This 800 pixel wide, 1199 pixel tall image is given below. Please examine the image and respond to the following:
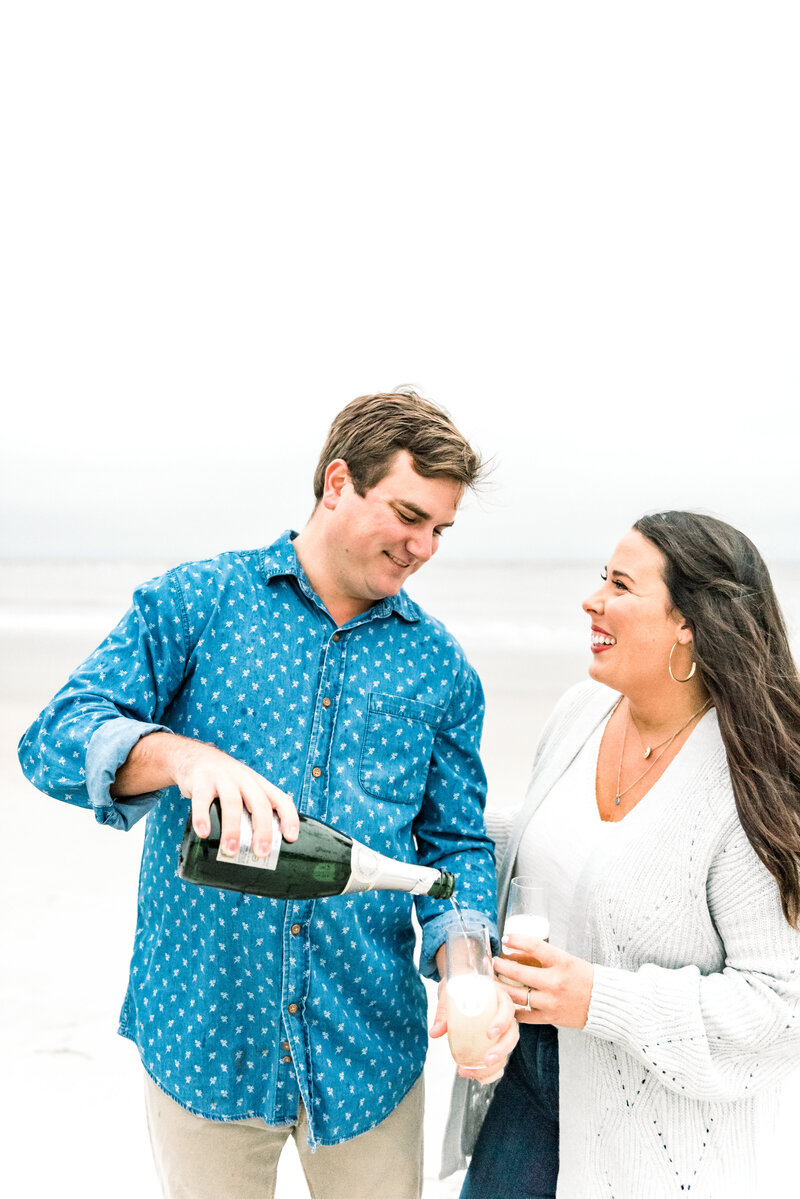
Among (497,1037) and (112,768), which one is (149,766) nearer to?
(112,768)

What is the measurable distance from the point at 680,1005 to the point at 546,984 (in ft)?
0.80

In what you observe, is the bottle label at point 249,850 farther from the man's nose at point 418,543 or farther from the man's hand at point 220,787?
the man's nose at point 418,543

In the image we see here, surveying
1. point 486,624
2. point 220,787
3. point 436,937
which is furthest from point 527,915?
point 486,624

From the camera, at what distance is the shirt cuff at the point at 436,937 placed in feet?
6.09

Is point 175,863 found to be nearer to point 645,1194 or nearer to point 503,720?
point 645,1194

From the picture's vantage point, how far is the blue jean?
6.68 ft

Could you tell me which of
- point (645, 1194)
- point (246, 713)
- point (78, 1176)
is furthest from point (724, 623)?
point (78, 1176)

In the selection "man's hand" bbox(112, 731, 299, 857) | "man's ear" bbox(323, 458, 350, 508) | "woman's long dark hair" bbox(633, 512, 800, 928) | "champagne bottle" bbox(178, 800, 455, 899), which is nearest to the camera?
"man's hand" bbox(112, 731, 299, 857)

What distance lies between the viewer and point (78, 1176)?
3.01 metres

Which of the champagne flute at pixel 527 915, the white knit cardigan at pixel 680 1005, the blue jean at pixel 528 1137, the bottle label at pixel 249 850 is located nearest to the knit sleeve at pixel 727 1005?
the white knit cardigan at pixel 680 1005

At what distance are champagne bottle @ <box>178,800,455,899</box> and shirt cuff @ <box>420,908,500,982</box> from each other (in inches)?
5.5

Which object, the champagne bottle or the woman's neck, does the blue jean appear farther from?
the woman's neck

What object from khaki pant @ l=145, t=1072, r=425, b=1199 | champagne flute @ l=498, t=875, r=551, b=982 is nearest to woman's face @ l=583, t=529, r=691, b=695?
champagne flute @ l=498, t=875, r=551, b=982

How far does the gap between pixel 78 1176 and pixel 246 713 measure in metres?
2.13
